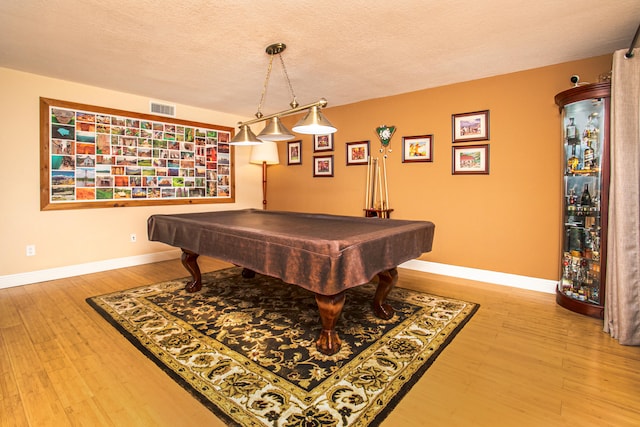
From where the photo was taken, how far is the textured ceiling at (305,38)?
2.19m

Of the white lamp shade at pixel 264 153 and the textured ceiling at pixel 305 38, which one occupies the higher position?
the textured ceiling at pixel 305 38

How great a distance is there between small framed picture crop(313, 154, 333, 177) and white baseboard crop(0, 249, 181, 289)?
2.54 meters

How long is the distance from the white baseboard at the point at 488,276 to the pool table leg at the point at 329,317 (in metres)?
2.36

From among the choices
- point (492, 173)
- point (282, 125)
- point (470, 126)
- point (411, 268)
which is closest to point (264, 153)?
point (282, 125)

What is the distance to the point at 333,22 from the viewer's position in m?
2.38

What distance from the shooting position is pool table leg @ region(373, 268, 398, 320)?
2506 mm

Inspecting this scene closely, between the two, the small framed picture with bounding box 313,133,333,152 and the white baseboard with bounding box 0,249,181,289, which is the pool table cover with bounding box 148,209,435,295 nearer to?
the white baseboard with bounding box 0,249,181,289

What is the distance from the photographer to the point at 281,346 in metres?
2.11

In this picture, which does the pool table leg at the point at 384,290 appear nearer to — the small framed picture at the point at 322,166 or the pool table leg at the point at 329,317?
the pool table leg at the point at 329,317

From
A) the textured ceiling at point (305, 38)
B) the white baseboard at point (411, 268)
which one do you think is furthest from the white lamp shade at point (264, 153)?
the white baseboard at point (411, 268)

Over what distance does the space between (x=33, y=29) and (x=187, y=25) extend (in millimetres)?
1253

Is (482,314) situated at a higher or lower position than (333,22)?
lower

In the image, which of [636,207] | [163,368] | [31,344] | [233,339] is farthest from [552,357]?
[31,344]

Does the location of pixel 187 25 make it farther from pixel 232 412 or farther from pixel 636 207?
pixel 636 207
